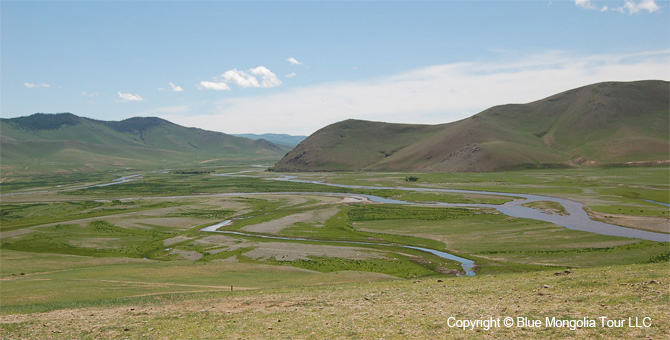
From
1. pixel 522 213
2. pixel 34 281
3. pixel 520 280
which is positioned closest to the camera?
pixel 520 280

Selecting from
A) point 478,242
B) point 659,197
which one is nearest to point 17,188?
point 478,242

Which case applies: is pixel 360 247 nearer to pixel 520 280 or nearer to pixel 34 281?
pixel 520 280

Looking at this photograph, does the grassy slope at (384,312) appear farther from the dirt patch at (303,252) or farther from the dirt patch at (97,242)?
the dirt patch at (97,242)

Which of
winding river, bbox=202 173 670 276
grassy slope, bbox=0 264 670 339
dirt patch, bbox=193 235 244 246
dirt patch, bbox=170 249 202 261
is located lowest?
dirt patch, bbox=170 249 202 261

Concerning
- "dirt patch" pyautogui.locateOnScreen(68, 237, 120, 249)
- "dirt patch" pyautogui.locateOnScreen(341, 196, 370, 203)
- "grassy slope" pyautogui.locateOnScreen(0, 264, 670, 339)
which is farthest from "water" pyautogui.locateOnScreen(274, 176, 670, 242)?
"dirt patch" pyautogui.locateOnScreen(68, 237, 120, 249)

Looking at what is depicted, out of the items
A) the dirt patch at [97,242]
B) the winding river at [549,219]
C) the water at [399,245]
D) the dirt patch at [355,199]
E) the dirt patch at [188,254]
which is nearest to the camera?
the water at [399,245]

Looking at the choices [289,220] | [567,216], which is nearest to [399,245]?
[289,220]

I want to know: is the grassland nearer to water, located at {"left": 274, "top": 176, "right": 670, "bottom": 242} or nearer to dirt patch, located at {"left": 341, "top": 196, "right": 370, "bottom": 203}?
dirt patch, located at {"left": 341, "top": 196, "right": 370, "bottom": 203}

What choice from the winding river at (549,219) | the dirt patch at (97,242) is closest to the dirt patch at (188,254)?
the dirt patch at (97,242)

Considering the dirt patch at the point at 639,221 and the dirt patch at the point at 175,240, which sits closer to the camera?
the dirt patch at the point at 639,221
